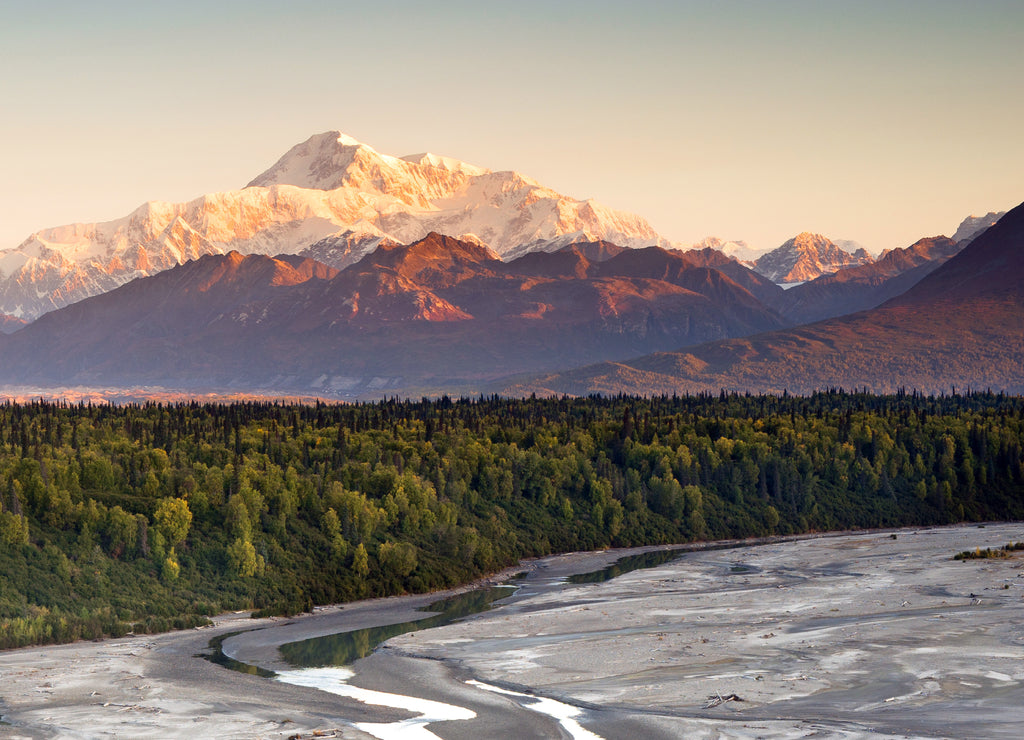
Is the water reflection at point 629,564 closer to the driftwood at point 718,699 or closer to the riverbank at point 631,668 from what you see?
A: the riverbank at point 631,668

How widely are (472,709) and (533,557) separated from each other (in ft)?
327

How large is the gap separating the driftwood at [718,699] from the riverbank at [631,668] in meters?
0.23

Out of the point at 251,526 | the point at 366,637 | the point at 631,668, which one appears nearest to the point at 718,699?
the point at 631,668

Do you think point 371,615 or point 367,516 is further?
point 367,516

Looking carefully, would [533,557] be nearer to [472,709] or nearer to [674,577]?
[674,577]

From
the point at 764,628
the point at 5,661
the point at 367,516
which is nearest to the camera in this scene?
the point at 5,661

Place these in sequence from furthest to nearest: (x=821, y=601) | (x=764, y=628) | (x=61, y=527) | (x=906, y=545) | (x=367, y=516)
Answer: (x=906, y=545) < (x=367, y=516) < (x=61, y=527) < (x=821, y=601) < (x=764, y=628)

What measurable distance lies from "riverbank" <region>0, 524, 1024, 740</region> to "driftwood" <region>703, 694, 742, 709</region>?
0.23 m

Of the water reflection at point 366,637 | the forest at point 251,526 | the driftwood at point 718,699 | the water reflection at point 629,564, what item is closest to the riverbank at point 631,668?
the driftwood at point 718,699

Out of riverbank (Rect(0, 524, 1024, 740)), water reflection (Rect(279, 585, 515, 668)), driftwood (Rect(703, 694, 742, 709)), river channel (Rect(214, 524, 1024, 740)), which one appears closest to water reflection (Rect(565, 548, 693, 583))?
river channel (Rect(214, 524, 1024, 740))

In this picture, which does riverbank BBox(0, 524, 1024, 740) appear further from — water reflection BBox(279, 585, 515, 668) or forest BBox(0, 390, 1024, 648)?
forest BBox(0, 390, 1024, 648)

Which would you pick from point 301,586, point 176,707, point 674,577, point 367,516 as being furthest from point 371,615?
point 176,707

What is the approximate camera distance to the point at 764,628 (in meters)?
105

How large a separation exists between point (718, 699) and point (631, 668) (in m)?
12.6
